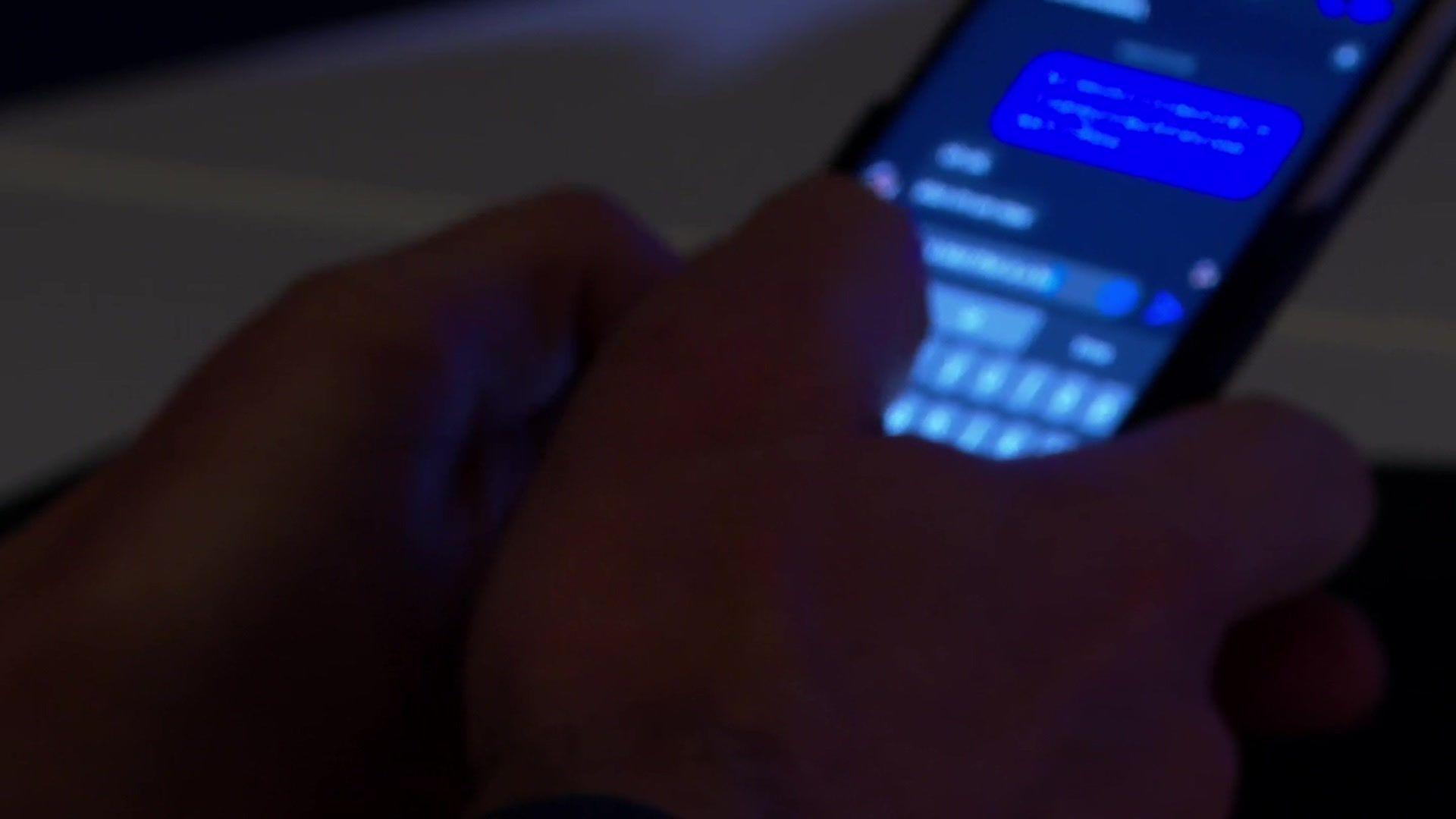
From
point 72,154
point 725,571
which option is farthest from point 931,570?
point 72,154

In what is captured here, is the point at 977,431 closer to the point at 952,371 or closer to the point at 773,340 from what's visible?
the point at 952,371

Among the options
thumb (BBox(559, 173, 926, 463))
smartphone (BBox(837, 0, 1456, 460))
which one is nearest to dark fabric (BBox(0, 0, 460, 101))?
smartphone (BBox(837, 0, 1456, 460))

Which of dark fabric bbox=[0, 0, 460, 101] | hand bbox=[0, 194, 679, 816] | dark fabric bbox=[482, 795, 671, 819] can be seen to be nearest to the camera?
dark fabric bbox=[482, 795, 671, 819]

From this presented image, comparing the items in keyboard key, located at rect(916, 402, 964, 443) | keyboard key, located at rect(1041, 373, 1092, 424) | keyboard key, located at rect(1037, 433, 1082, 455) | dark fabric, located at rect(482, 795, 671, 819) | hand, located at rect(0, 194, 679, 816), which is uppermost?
dark fabric, located at rect(482, 795, 671, 819)

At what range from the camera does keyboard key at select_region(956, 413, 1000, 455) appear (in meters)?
0.44

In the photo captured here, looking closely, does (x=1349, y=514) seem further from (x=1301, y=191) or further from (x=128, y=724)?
(x=128, y=724)

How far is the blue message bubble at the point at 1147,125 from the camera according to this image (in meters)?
0.45

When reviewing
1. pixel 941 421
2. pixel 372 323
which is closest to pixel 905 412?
pixel 941 421

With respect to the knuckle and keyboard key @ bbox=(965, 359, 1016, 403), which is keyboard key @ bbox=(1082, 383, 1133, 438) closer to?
keyboard key @ bbox=(965, 359, 1016, 403)

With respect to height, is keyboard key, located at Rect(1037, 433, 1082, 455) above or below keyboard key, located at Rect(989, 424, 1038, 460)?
above

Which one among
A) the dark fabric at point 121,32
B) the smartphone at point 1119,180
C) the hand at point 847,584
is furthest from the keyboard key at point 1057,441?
the dark fabric at point 121,32

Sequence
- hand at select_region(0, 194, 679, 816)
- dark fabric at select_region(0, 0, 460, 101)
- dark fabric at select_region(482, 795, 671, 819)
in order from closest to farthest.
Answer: dark fabric at select_region(482, 795, 671, 819), hand at select_region(0, 194, 679, 816), dark fabric at select_region(0, 0, 460, 101)

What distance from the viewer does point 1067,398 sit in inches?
17.2

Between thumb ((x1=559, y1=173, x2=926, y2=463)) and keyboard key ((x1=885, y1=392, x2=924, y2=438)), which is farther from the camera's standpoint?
keyboard key ((x1=885, y1=392, x2=924, y2=438))
